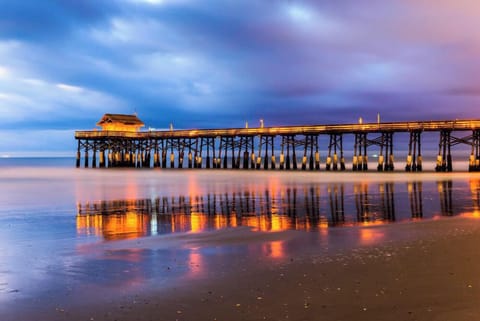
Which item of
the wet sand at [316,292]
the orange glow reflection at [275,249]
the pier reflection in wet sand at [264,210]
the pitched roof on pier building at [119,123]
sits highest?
the pitched roof on pier building at [119,123]

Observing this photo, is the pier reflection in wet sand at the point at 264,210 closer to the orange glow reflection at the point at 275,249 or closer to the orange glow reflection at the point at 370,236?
the orange glow reflection at the point at 370,236

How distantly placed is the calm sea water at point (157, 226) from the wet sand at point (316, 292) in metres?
0.49

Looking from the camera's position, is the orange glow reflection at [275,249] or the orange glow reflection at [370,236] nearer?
the orange glow reflection at [275,249]

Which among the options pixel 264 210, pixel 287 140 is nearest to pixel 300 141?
pixel 287 140

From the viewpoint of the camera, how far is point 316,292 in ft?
24.7

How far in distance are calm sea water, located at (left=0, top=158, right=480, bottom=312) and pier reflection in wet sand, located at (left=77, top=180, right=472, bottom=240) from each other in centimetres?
3

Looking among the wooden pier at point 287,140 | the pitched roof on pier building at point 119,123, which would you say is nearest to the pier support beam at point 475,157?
the wooden pier at point 287,140

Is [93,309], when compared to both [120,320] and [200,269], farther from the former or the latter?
[200,269]

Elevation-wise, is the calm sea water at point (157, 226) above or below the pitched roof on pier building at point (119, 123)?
below

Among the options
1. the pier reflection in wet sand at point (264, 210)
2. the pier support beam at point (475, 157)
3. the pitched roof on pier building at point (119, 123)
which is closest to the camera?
the pier reflection in wet sand at point (264, 210)

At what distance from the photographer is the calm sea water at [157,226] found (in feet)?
28.8

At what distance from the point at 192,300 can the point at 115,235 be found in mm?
6545

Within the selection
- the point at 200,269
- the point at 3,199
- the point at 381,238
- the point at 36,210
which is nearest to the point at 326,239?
the point at 381,238

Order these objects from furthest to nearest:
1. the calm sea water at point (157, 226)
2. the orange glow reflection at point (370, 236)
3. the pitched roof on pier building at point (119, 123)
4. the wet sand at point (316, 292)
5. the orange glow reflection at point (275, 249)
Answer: the pitched roof on pier building at point (119, 123), the orange glow reflection at point (370, 236), the orange glow reflection at point (275, 249), the calm sea water at point (157, 226), the wet sand at point (316, 292)
